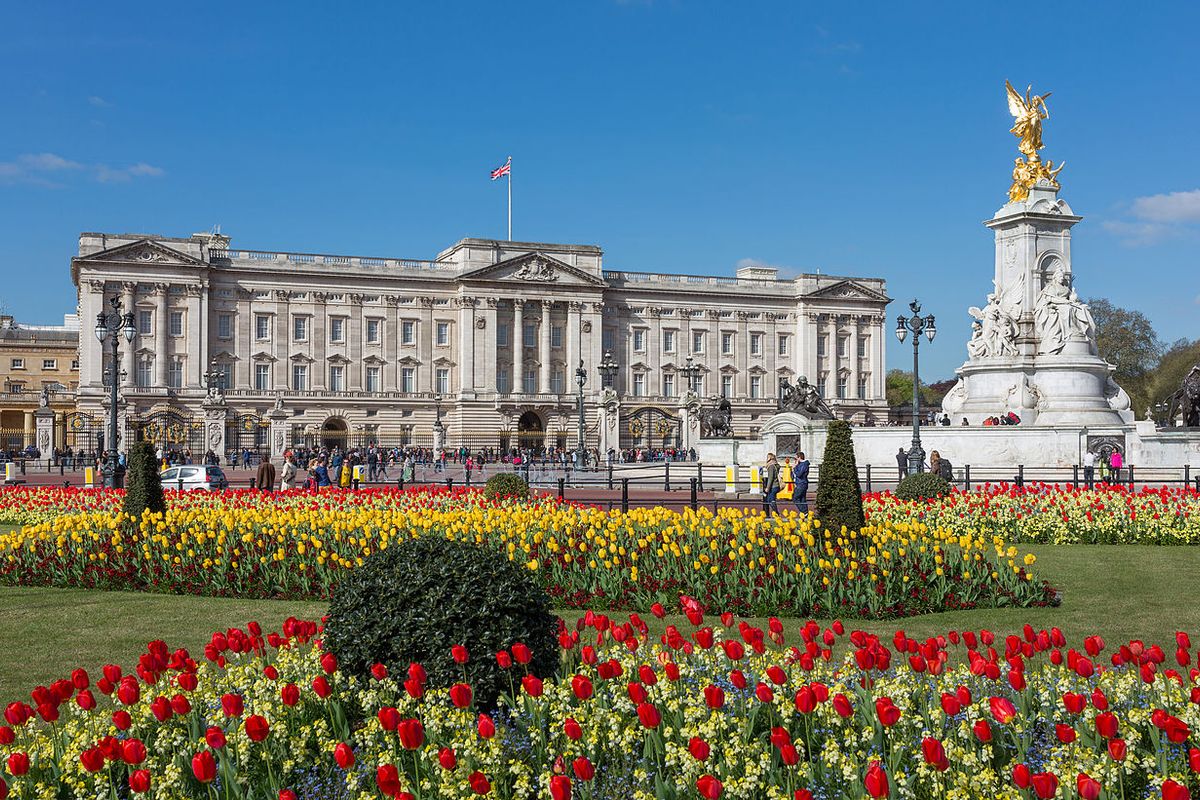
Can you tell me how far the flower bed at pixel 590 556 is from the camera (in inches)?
466

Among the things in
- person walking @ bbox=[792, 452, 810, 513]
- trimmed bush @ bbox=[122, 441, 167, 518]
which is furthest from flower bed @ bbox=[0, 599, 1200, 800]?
person walking @ bbox=[792, 452, 810, 513]

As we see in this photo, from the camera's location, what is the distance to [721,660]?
22.5ft

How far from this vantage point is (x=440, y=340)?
86.4 meters

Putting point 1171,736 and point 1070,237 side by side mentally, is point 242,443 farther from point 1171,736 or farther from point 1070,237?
point 1171,736

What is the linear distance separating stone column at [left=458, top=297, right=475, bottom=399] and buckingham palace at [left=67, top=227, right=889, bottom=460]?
15cm

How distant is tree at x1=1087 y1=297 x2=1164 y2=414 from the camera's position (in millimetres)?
85062

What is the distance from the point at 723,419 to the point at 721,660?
4383cm

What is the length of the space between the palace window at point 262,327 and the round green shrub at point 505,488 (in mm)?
64192

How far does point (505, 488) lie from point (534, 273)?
66.4 metres

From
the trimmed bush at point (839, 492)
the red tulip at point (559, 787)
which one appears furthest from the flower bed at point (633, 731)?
the trimmed bush at point (839, 492)

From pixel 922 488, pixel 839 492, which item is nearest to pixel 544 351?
pixel 922 488

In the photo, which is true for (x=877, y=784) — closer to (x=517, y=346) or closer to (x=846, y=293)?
(x=517, y=346)

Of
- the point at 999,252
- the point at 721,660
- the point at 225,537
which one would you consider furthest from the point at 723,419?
the point at 721,660

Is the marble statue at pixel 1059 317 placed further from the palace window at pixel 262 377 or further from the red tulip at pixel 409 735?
the palace window at pixel 262 377
